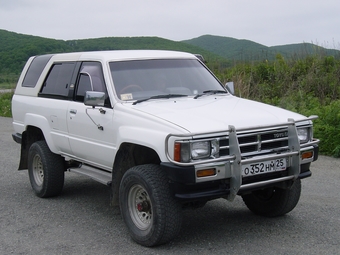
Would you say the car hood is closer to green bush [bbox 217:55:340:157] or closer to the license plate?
the license plate

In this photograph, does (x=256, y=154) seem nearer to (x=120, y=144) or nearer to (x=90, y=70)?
(x=120, y=144)

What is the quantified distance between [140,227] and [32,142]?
3196mm

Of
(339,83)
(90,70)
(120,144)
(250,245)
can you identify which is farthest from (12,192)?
(339,83)

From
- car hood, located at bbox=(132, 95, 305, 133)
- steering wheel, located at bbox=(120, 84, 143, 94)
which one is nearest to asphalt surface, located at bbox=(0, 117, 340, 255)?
car hood, located at bbox=(132, 95, 305, 133)

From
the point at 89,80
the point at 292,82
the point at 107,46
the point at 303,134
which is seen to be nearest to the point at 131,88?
the point at 89,80

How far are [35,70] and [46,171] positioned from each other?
5.33 feet

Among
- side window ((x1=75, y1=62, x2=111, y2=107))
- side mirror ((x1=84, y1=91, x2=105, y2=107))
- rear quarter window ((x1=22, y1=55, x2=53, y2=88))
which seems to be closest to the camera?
side mirror ((x1=84, y1=91, x2=105, y2=107))

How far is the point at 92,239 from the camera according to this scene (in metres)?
5.56

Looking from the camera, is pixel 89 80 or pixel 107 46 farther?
pixel 107 46

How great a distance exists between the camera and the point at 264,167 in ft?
→ 16.5

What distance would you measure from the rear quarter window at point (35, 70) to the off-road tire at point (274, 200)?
11.7 feet

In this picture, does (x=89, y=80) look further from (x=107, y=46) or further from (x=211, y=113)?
(x=107, y=46)

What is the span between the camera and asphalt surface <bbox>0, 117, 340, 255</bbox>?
5.20m

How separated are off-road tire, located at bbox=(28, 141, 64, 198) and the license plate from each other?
3.26 m
